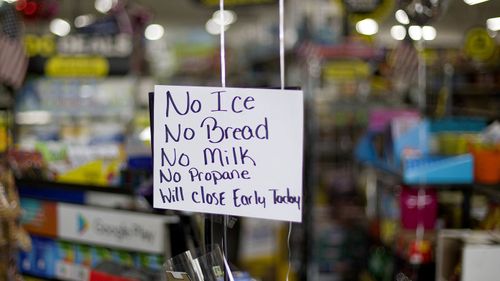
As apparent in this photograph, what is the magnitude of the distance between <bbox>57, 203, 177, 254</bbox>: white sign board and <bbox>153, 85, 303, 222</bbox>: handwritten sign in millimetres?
1147

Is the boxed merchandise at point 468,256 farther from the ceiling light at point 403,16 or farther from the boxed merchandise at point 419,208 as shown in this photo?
the ceiling light at point 403,16

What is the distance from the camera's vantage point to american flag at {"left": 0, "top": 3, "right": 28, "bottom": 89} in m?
4.11

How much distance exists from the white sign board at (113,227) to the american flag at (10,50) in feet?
4.06

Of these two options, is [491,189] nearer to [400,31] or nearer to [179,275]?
[400,31]

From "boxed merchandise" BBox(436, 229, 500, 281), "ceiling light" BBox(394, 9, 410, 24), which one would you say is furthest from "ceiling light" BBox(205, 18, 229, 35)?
"boxed merchandise" BBox(436, 229, 500, 281)

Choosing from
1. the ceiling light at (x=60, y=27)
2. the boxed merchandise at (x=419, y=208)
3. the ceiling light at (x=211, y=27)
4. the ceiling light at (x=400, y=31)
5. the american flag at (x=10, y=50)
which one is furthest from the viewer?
the ceiling light at (x=211, y=27)

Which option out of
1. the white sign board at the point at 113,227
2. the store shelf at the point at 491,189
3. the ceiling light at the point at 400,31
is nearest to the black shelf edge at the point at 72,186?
the white sign board at the point at 113,227

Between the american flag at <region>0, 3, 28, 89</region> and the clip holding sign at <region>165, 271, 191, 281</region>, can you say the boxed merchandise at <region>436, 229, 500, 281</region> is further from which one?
the american flag at <region>0, 3, 28, 89</region>

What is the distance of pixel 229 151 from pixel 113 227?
1.56 meters

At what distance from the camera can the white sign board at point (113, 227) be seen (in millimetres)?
3012

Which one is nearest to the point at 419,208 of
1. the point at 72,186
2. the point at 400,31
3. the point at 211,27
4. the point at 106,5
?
the point at 72,186

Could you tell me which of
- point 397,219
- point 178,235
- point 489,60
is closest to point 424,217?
point 397,219

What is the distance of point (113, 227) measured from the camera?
3152 mm

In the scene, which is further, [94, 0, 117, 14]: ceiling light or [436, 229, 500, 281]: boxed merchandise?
[94, 0, 117, 14]: ceiling light
